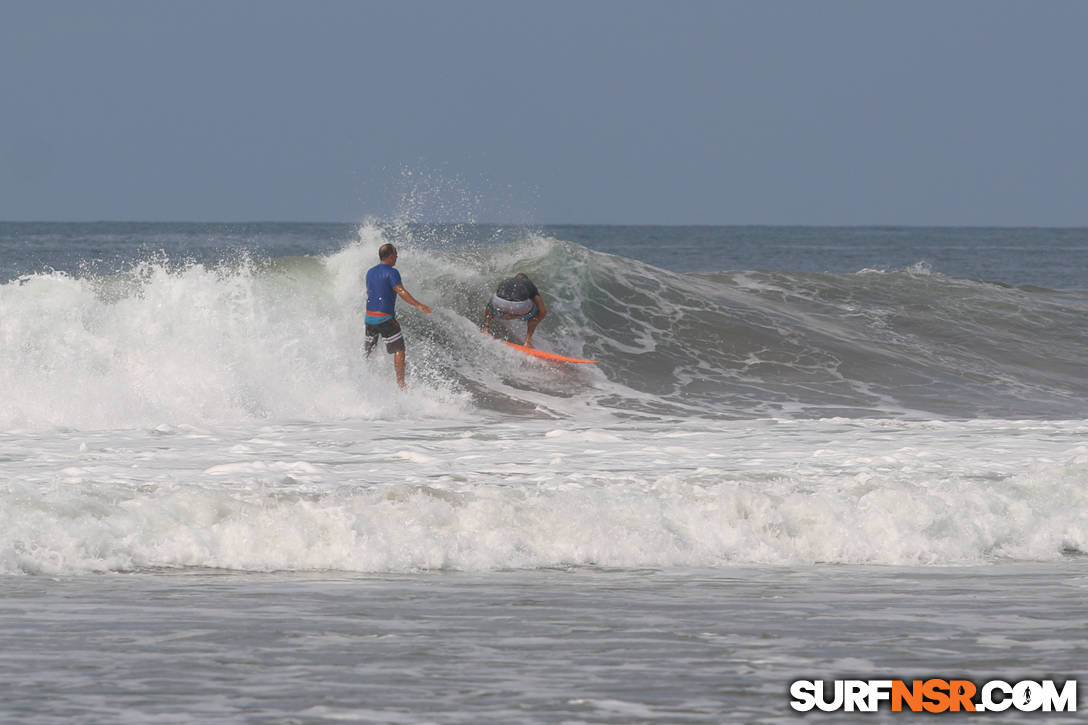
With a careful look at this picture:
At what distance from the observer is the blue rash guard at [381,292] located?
543 inches

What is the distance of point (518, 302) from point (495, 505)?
825 centimetres

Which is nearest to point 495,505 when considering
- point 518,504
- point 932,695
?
point 518,504

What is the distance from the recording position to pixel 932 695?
15.5 feet

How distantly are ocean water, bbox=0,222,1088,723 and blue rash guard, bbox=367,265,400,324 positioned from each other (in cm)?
54

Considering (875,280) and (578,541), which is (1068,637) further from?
(875,280)

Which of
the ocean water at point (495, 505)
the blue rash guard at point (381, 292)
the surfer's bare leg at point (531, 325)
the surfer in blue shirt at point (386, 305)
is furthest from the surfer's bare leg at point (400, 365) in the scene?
the surfer's bare leg at point (531, 325)

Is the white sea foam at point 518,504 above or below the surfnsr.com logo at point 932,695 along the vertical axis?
above

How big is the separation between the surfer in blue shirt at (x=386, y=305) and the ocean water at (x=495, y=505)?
1.06 feet

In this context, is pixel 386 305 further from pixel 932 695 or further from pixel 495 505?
pixel 932 695

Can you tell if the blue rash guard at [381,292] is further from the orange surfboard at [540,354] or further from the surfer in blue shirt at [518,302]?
the orange surfboard at [540,354]

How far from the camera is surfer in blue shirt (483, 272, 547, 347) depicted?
53.0ft


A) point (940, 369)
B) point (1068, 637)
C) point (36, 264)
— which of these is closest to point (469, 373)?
point (940, 369)

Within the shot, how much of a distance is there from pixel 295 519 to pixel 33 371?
676 centimetres

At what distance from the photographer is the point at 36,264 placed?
46281 millimetres
